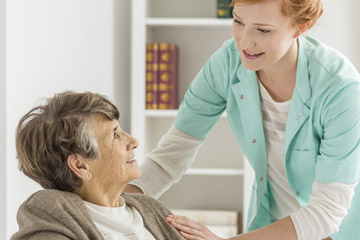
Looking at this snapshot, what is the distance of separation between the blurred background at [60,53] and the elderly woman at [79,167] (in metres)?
0.18

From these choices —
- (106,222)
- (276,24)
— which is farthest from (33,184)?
(276,24)

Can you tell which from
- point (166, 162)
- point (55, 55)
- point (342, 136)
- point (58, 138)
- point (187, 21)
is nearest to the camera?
point (58, 138)

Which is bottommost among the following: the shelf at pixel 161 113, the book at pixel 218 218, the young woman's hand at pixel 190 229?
the book at pixel 218 218

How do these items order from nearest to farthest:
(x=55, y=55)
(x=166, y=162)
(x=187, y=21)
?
1. (x=166, y=162)
2. (x=55, y=55)
3. (x=187, y=21)

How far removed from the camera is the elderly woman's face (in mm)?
1494

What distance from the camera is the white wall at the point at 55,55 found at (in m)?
1.75

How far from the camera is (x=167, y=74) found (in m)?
3.20

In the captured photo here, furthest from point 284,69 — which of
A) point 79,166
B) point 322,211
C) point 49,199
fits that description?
point 49,199

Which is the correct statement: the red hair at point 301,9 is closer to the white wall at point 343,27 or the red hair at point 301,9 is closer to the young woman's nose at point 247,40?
the young woman's nose at point 247,40

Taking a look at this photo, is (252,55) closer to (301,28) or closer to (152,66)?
(301,28)

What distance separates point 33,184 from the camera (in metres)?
1.98

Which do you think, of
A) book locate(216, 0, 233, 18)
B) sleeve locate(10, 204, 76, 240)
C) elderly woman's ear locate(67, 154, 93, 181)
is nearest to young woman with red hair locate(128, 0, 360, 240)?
elderly woman's ear locate(67, 154, 93, 181)

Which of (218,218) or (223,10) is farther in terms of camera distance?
(218,218)

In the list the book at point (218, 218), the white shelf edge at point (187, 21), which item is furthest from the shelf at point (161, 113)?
the book at point (218, 218)
